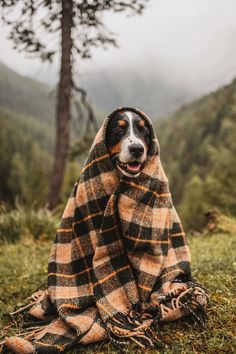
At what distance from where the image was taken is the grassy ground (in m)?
2.76

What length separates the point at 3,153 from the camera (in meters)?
72.8

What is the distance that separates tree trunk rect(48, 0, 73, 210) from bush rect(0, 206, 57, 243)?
205 cm

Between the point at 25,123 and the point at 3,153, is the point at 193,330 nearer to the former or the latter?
the point at 3,153

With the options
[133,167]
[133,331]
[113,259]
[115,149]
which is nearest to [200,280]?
[113,259]

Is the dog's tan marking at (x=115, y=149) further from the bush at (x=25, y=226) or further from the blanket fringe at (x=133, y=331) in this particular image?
the bush at (x=25, y=226)

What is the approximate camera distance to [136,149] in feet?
9.95

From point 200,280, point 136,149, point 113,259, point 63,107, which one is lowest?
point 200,280

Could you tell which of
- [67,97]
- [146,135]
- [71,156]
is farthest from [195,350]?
[71,156]

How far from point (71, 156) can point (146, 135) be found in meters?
7.69

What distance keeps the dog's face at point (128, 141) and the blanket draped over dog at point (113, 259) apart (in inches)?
2.5

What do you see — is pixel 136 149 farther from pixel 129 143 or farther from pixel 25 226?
pixel 25 226

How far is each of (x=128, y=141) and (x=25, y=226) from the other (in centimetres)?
477

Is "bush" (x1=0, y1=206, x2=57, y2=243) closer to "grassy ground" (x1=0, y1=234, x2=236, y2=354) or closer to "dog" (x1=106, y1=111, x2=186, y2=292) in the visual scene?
"grassy ground" (x1=0, y1=234, x2=236, y2=354)

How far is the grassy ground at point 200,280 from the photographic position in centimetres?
276
